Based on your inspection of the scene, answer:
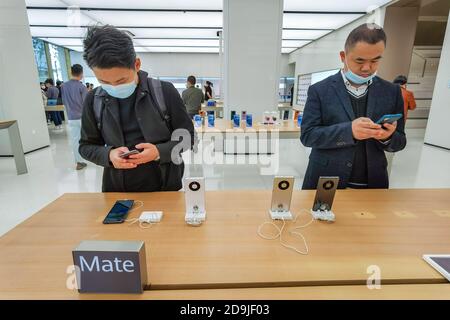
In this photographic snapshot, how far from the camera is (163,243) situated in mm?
951

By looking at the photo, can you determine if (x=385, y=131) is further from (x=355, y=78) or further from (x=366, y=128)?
(x=355, y=78)

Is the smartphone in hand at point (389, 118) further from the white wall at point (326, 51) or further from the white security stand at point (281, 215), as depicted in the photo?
the white wall at point (326, 51)

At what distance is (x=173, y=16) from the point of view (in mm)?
5840

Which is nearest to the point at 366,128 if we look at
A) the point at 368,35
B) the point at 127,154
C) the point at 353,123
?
the point at 353,123

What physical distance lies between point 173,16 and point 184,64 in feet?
22.7

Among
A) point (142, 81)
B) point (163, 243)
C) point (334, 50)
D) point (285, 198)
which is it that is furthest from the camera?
point (334, 50)

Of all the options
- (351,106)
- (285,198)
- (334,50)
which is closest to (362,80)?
(351,106)

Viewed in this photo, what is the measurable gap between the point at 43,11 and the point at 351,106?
274 inches

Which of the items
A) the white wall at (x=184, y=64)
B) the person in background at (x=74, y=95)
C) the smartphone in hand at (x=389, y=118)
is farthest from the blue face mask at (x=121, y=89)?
the white wall at (x=184, y=64)

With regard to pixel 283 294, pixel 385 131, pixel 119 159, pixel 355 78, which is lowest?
pixel 283 294

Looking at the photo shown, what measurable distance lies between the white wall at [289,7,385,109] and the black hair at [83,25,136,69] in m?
6.43

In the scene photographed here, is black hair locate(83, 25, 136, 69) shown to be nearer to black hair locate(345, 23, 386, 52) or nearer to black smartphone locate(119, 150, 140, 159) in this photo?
black smartphone locate(119, 150, 140, 159)

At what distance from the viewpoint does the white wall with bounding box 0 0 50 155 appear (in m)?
4.36
